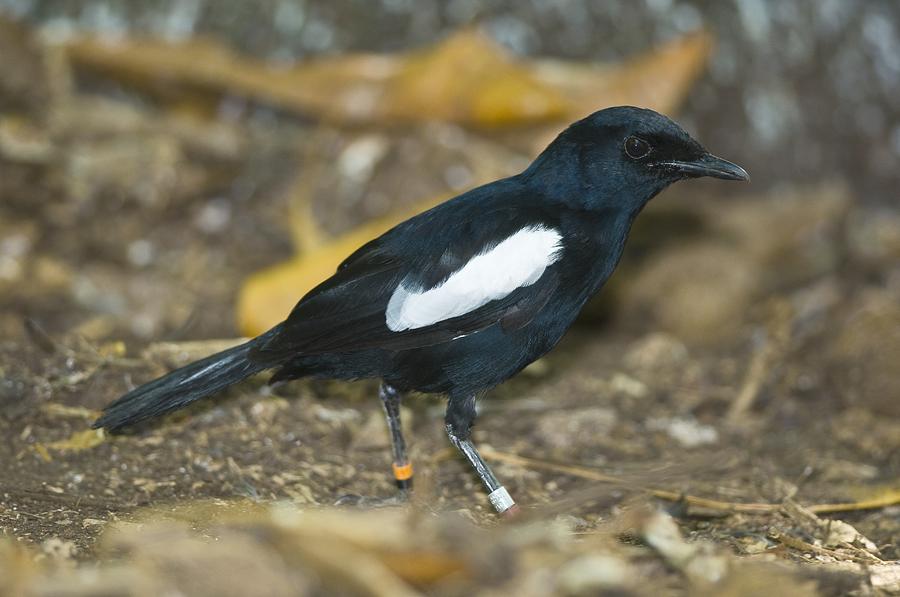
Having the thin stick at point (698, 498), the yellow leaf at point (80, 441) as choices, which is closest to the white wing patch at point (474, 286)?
the thin stick at point (698, 498)

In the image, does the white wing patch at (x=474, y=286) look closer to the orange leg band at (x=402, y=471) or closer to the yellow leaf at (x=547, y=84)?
the orange leg band at (x=402, y=471)

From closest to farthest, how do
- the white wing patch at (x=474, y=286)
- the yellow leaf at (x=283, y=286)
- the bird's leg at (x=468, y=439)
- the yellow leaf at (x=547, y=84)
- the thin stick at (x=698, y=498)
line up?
the white wing patch at (x=474, y=286)
the bird's leg at (x=468, y=439)
the thin stick at (x=698, y=498)
the yellow leaf at (x=283, y=286)
the yellow leaf at (x=547, y=84)

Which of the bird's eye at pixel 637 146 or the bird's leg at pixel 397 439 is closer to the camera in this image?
the bird's eye at pixel 637 146

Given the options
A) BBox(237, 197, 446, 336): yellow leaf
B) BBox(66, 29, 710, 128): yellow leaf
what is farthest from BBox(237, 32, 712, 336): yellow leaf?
BBox(237, 197, 446, 336): yellow leaf

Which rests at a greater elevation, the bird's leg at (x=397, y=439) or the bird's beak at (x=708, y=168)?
the bird's beak at (x=708, y=168)

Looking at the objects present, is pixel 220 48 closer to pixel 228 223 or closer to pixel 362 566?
pixel 228 223

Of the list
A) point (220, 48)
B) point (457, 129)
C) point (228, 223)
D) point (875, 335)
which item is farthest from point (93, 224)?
point (875, 335)

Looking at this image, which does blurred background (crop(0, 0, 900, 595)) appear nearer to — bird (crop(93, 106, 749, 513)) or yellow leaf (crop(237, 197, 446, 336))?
yellow leaf (crop(237, 197, 446, 336))

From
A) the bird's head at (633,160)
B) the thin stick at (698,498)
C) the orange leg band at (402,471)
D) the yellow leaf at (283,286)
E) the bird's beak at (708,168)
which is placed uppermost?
the yellow leaf at (283,286)

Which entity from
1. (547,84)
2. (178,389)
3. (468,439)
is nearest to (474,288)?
(468,439)
